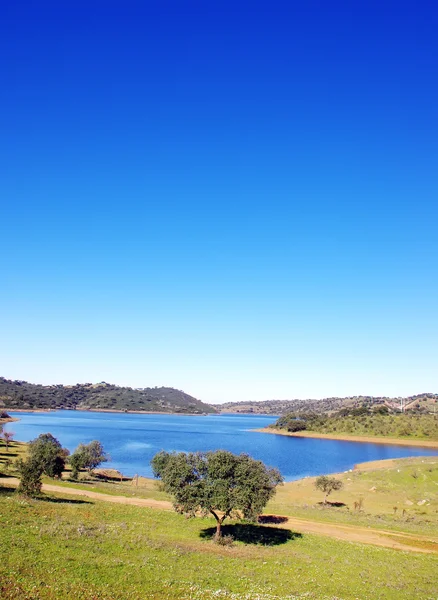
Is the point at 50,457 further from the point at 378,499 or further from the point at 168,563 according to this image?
the point at 378,499

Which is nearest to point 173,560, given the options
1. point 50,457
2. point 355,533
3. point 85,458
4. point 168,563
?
Answer: point 168,563

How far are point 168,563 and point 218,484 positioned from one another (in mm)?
10151

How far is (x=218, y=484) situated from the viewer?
37.3m

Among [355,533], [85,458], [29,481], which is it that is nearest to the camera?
[355,533]

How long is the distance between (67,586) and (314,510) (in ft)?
151

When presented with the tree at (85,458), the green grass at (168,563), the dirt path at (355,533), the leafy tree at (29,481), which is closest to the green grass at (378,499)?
the dirt path at (355,533)

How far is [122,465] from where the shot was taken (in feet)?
365

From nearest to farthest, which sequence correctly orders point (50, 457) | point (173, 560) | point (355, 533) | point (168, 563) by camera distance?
point (168, 563) → point (173, 560) → point (355, 533) → point (50, 457)

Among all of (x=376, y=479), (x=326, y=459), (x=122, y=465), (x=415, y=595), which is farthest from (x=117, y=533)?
(x=326, y=459)

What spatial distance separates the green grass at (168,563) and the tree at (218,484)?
3.01 meters

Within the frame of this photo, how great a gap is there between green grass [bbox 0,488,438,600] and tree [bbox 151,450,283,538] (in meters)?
3.01

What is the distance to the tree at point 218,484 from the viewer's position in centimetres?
3678

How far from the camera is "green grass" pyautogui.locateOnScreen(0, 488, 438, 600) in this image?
2217 centimetres

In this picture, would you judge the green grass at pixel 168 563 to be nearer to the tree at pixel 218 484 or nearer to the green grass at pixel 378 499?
the tree at pixel 218 484
